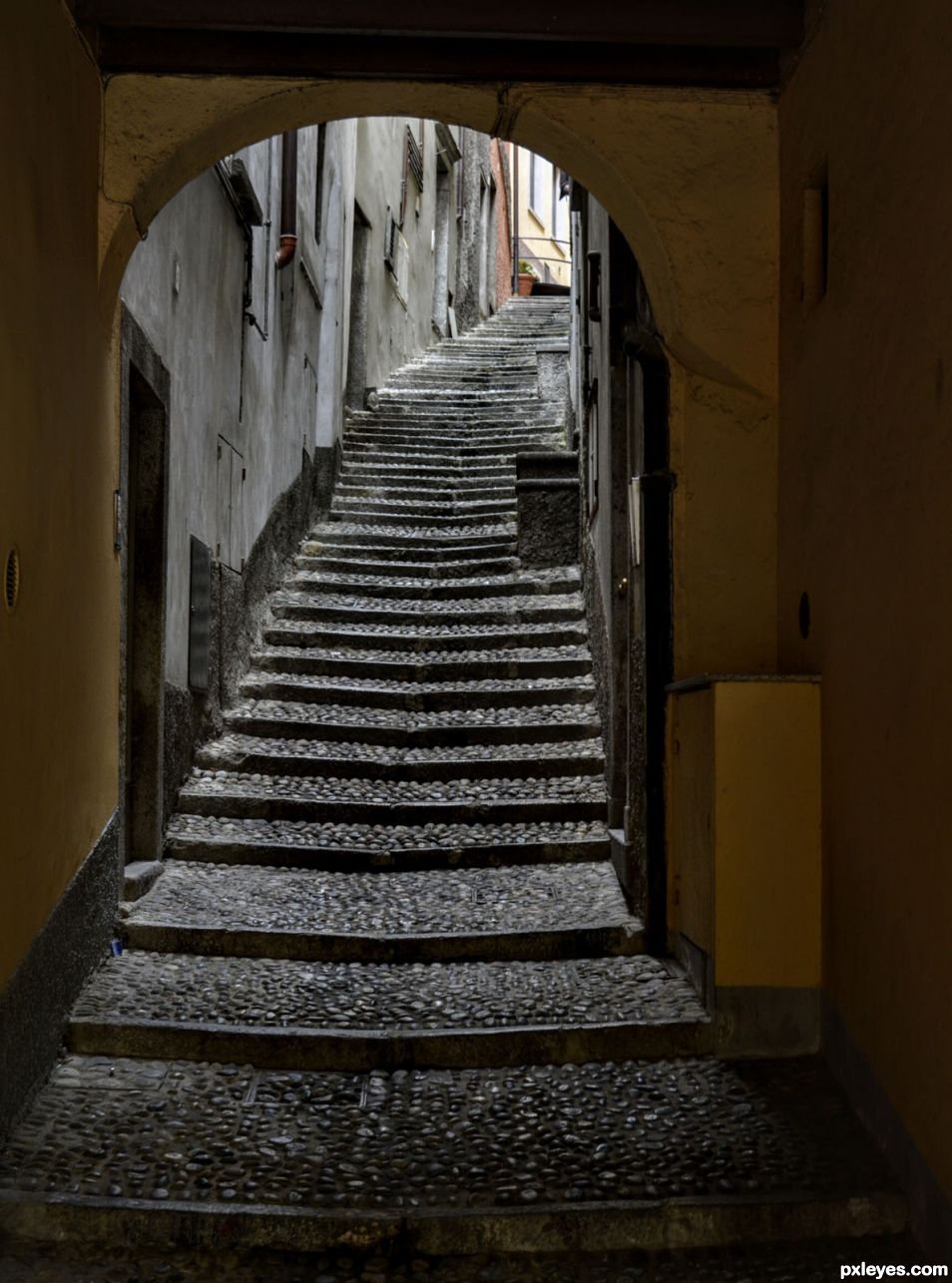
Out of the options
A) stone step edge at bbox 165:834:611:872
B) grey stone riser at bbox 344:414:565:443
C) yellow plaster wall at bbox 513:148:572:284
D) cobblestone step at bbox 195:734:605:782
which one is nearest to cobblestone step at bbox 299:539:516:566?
grey stone riser at bbox 344:414:565:443

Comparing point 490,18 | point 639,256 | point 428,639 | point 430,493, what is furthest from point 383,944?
point 430,493

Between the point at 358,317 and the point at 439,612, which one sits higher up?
the point at 358,317

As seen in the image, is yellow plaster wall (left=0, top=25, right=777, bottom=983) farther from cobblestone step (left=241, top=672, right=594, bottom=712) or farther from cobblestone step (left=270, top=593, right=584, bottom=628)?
cobblestone step (left=270, top=593, right=584, bottom=628)

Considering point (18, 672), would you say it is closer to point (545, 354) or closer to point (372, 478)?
point (372, 478)

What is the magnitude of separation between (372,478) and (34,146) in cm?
834

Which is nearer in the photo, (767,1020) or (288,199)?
(767,1020)

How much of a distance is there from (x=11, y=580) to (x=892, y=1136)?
2500mm

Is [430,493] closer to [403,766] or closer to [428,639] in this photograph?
[428,639]

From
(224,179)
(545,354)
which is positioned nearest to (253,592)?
(224,179)

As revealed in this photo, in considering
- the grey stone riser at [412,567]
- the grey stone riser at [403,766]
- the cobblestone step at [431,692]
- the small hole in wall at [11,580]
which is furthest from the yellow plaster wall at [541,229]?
the small hole in wall at [11,580]

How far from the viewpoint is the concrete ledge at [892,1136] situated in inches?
115

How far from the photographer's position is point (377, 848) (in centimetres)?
631

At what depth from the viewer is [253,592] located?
28.5 feet

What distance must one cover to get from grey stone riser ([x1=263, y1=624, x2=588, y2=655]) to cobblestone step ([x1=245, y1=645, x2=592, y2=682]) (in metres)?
0.06
